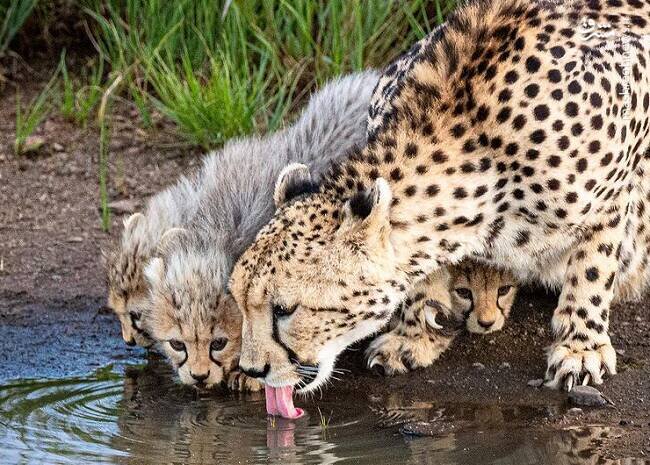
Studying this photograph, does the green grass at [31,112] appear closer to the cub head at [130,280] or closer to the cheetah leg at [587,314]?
the cub head at [130,280]

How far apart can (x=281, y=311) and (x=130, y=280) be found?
3.60 feet

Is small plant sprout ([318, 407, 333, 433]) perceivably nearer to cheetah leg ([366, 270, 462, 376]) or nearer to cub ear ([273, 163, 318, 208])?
cheetah leg ([366, 270, 462, 376])

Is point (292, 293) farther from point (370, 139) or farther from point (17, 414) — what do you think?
point (17, 414)

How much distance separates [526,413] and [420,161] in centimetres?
102

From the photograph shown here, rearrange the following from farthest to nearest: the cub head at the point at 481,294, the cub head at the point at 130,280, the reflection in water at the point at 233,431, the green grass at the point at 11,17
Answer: the green grass at the point at 11,17 → the cub head at the point at 130,280 → the cub head at the point at 481,294 → the reflection in water at the point at 233,431

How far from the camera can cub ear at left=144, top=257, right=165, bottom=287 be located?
5582 mm

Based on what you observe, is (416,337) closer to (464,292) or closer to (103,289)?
(464,292)

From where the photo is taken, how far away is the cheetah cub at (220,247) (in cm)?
551

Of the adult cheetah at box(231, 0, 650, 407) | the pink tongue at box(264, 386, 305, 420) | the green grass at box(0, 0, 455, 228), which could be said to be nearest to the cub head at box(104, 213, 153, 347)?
the pink tongue at box(264, 386, 305, 420)

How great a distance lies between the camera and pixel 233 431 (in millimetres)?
5223

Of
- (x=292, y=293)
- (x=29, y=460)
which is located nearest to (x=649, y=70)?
(x=292, y=293)

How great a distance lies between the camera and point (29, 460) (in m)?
4.86

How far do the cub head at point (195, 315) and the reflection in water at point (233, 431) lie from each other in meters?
0.16

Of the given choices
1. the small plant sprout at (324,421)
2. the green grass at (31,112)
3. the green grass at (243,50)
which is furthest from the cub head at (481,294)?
the green grass at (31,112)
